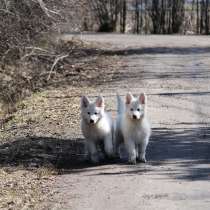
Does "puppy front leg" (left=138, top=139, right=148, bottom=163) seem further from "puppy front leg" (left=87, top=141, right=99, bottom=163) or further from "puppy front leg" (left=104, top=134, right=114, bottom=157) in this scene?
"puppy front leg" (left=87, top=141, right=99, bottom=163)

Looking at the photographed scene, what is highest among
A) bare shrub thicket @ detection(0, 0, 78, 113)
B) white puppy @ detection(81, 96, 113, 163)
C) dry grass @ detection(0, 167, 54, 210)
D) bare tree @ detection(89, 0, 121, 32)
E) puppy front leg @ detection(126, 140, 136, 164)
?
bare tree @ detection(89, 0, 121, 32)

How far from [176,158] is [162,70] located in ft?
38.6

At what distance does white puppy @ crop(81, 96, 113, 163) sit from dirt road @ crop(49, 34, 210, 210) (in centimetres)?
31

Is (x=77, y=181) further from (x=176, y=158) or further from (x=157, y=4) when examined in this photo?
(x=157, y=4)

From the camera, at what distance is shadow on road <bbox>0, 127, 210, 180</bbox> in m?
11.0

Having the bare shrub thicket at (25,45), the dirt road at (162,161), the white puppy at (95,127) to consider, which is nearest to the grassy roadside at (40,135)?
the dirt road at (162,161)

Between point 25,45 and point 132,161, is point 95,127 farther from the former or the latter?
point 25,45

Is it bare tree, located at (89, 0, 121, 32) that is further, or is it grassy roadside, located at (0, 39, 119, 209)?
bare tree, located at (89, 0, 121, 32)

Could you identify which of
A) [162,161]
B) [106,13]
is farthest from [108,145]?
[106,13]

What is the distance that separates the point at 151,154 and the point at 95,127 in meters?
1.25

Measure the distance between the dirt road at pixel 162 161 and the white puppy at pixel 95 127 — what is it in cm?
31

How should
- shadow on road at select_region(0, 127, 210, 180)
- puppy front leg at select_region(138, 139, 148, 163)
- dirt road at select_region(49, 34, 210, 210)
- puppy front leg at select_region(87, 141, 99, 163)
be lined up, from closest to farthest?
dirt road at select_region(49, 34, 210, 210)
shadow on road at select_region(0, 127, 210, 180)
puppy front leg at select_region(138, 139, 148, 163)
puppy front leg at select_region(87, 141, 99, 163)

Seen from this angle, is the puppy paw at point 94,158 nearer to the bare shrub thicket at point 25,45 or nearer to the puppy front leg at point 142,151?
the puppy front leg at point 142,151

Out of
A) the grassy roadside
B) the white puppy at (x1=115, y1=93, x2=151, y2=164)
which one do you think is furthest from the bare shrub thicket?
the white puppy at (x1=115, y1=93, x2=151, y2=164)
